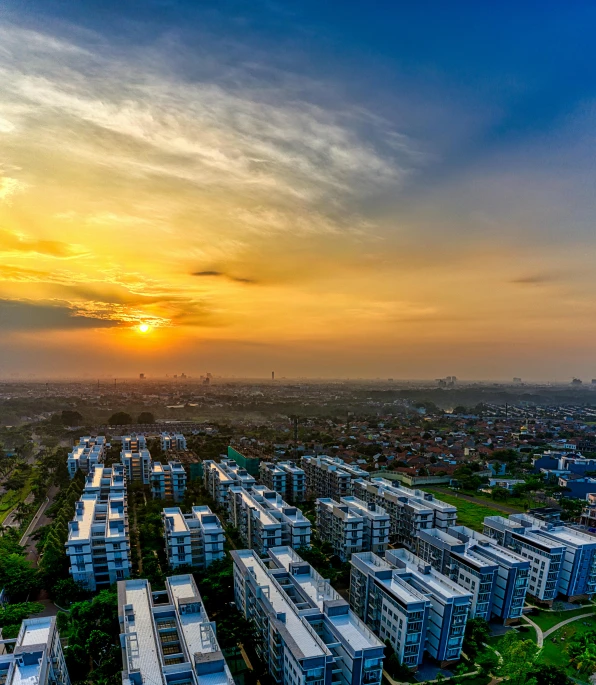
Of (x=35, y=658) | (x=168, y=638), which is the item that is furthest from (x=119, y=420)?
(x=35, y=658)

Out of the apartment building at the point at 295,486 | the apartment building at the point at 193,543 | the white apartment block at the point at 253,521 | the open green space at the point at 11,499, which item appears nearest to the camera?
the apartment building at the point at 193,543

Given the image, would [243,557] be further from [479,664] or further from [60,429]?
[60,429]

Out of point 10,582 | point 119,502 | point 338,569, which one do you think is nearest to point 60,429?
point 119,502

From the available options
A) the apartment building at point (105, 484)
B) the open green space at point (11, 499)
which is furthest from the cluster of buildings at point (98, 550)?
the open green space at point (11, 499)

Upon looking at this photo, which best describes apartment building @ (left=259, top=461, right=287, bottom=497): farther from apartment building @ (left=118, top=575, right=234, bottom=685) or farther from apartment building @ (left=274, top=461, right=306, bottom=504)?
apartment building @ (left=118, top=575, right=234, bottom=685)

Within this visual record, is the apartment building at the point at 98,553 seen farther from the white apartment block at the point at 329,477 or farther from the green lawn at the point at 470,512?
the green lawn at the point at 470,512
